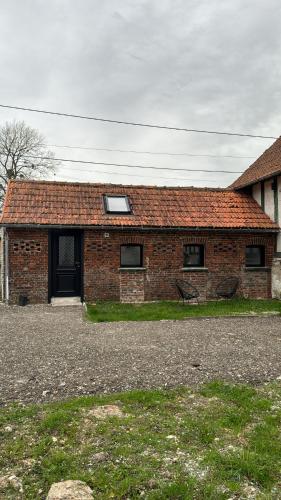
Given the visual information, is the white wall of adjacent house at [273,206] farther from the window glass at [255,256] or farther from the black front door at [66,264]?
the black front door at [66,264]

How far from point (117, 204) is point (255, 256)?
578 cm

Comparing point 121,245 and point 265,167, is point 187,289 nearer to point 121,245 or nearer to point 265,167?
point 121,245

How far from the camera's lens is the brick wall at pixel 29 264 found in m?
11.8

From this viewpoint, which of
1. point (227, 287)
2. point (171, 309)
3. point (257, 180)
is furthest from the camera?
point (257, 180)

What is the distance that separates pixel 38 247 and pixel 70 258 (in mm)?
1236

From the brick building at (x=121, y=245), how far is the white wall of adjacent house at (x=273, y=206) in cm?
24

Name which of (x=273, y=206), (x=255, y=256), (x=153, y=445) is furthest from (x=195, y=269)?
(x=153, y=445)

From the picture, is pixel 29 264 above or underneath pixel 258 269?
above

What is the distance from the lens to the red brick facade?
39.0 ft

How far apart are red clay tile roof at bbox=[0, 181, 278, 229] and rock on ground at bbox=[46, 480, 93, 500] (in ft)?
31.5

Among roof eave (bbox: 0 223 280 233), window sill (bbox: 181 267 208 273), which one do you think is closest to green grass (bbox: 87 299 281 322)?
window sill (bbox: 181 267 208 273)

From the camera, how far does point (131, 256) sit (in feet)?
42.1

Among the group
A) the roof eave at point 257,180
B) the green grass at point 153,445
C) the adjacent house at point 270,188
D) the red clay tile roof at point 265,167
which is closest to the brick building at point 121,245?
the adjacent house at point 270,188

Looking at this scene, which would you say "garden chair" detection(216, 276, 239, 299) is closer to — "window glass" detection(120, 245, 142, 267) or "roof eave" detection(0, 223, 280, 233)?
"roof eave" detection(0, 223, 280, 233)
